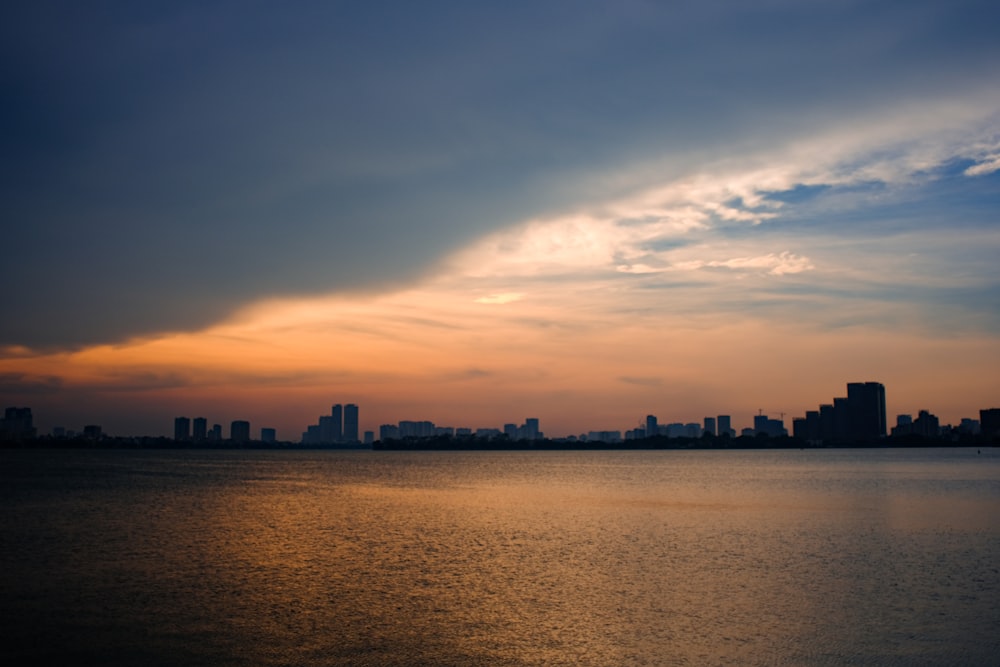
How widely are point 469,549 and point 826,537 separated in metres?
24.0

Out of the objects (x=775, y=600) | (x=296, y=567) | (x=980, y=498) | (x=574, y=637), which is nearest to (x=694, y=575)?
(x=775, y=600)

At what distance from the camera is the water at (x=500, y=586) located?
965 inches

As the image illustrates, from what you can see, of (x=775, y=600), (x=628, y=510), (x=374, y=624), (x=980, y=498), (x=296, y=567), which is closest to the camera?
(x=374, y=624)

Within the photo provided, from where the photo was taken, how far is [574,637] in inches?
1011

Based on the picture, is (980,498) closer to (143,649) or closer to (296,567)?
(296,567)

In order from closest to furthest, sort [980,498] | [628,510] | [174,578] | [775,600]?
[775,600], [174,578], [628,510], [980,498]

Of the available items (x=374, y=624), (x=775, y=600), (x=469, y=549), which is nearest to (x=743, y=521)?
(x=469, y=549)

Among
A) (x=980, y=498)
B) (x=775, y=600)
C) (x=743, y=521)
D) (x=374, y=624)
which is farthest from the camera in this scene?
(x=980, y=498)

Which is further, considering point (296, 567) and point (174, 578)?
point (296, 567)

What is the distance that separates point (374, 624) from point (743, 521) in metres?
41.5

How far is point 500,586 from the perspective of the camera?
113 feet

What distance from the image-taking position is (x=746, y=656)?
77.8 feet

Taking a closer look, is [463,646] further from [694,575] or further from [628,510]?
[628,510]

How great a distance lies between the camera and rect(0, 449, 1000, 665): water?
24.5 metres
